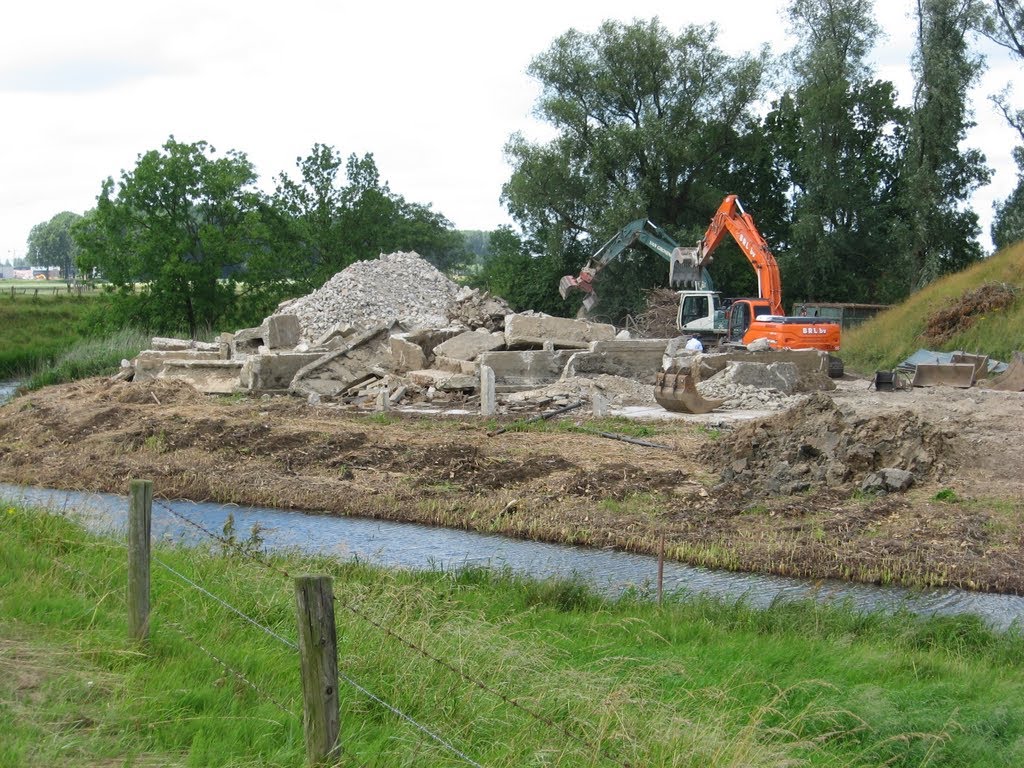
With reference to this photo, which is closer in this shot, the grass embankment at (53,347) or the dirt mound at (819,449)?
the dirt mound at (819,449)

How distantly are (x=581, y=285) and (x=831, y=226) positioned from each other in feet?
40.3

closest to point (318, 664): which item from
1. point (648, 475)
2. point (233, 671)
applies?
point (233, 671)

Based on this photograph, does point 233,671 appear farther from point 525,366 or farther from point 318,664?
point 525,366

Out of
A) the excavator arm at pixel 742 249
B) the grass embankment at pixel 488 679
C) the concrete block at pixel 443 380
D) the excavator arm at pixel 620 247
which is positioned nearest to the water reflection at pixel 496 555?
the grass embankment at pixel 488 679

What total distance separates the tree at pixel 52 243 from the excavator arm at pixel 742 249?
120388 mm

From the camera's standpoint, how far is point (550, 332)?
24.5m

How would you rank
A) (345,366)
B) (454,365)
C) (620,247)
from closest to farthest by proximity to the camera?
(454,365) → (345,366) → (620,247)

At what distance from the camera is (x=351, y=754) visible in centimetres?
441

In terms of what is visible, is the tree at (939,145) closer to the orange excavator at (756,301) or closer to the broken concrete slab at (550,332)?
the orange excavator at (756,301)

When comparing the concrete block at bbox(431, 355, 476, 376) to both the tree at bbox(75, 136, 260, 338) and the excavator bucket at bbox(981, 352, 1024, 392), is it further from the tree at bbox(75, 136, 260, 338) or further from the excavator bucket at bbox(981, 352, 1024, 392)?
the tree at bbox(75, 136, 260, 338)

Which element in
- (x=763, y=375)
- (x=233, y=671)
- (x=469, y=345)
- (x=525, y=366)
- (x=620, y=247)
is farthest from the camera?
(x=620, y=247)

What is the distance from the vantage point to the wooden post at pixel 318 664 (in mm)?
3828

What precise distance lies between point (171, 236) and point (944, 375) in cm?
2853

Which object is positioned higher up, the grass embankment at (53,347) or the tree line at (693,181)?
the tree line at (693,181)
